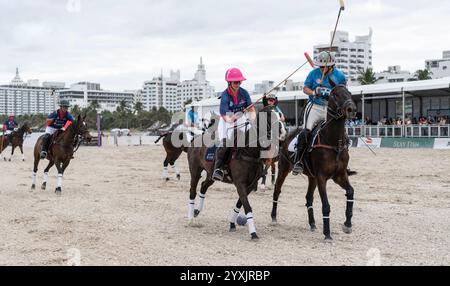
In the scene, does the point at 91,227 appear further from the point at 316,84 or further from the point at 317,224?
the point at 316,84

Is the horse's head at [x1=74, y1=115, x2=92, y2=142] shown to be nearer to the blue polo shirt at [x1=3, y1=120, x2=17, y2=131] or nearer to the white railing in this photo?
the blue polo shirt at [x1=3, y1=120, x2=17, y2=131]

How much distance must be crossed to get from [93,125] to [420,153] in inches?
2912

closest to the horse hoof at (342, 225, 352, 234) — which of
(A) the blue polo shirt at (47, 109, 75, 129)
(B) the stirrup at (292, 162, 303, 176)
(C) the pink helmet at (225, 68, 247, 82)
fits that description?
(B) the stirrup at (292, 162, 303, 176)

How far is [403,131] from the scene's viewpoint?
109 ft

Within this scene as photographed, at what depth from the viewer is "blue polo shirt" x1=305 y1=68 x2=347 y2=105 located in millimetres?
9195

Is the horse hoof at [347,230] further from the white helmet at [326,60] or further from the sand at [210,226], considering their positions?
the white helmet at [326,60]

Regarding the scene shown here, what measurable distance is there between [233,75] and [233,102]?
1.68ft

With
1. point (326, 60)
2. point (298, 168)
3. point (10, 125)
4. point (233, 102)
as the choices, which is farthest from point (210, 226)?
point (10, 125)

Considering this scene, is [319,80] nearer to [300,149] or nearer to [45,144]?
[300,149]

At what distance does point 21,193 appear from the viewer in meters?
15.6

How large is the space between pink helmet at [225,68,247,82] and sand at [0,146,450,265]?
2.91 metres

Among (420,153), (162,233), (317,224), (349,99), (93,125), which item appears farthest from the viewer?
(93,125)

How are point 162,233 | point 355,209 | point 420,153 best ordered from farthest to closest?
point 420,153
point 355,209
point 162,233

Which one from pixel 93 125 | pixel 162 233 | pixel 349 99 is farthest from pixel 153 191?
pixel 93 125
